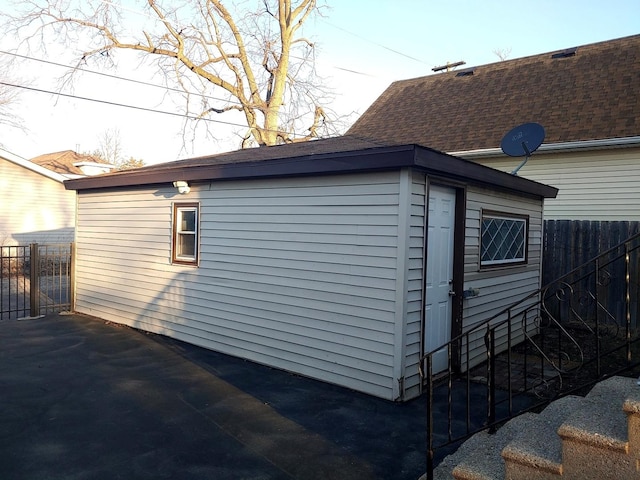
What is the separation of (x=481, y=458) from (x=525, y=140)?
6.04m

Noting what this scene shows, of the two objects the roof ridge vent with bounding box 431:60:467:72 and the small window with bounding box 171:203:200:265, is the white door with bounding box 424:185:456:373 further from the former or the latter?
the roof ridge vent with bounding box 431:60:467:72

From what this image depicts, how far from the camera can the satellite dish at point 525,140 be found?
25.5 ft

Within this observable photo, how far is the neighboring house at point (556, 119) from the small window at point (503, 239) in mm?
3524

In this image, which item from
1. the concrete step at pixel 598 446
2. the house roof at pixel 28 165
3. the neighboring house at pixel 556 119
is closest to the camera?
the concrete step at pixel 598 446

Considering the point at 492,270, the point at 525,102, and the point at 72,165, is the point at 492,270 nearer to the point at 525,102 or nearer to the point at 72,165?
the point at 525,102

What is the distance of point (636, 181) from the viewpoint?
9.69 meters

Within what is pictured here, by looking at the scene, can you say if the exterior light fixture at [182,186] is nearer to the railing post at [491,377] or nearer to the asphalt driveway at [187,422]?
the asphalt driveway at [187,422]

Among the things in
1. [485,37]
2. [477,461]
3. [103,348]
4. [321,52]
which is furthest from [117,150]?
[477,461]

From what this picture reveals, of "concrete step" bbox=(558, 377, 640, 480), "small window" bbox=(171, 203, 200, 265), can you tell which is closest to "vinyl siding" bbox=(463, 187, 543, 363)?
"concrete step" bbox=(558, 377, 640, 480)

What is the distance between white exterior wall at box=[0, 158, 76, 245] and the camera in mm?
16922

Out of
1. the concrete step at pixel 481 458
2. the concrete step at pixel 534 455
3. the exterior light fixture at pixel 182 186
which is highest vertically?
the exterior light fixture at pixel 182 186

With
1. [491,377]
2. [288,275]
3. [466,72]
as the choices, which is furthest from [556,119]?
[491,377]

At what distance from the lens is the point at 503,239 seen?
709 cm

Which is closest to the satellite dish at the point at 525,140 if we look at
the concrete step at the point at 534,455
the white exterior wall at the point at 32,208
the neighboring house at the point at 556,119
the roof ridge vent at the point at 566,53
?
the neighboring house at the point at 556,119
